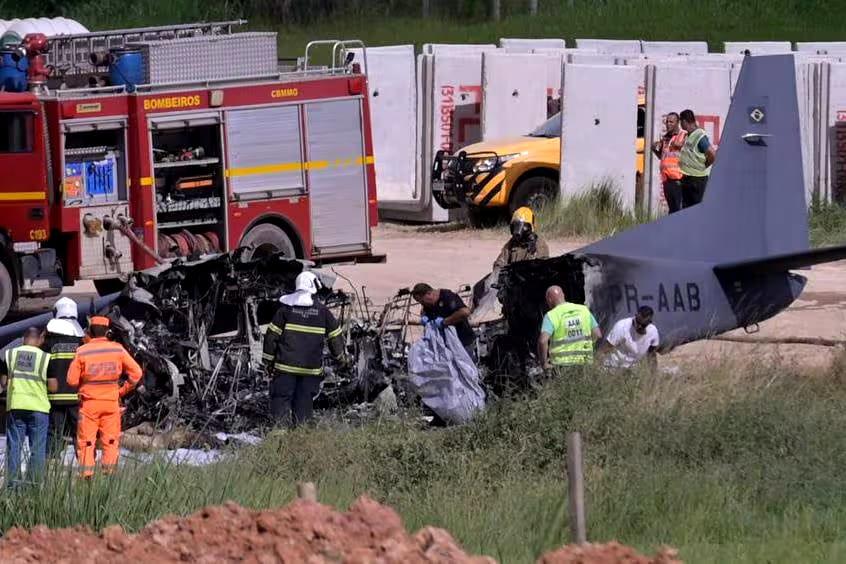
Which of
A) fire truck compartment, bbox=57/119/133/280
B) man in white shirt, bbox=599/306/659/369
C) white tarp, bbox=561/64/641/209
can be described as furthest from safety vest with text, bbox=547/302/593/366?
white tarp, bbox=561/64/641/209

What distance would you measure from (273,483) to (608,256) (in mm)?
4308

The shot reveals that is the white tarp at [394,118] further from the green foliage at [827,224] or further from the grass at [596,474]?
the grass at [596,474]

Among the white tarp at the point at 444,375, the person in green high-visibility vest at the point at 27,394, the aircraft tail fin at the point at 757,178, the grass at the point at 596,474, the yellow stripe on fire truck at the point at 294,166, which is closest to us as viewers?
the grass at the point at 596,474

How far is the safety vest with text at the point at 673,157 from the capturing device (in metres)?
19.2

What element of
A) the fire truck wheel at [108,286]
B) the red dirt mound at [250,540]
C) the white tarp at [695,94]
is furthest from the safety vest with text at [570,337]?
the white tarp at [695,94]

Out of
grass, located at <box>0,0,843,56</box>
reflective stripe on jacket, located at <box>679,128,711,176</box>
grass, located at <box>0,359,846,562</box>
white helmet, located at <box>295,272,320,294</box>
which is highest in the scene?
grass, located at <box>0,0,843,56</box>

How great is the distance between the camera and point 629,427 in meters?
11.4

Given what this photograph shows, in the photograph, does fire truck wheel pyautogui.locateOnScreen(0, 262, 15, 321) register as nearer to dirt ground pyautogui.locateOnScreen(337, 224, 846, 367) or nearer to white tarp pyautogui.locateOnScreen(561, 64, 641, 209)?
dirt ground pyautogui.locateOnScreen(337, 224, 846, 367)

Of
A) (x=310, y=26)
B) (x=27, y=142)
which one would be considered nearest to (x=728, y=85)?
(x=27, y=142)

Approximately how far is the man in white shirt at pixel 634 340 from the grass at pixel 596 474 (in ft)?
1.34

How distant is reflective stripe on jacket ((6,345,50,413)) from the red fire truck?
4.57 metres

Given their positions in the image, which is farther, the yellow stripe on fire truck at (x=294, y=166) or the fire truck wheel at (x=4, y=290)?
the yellow stripe on fire truck at (x=294, y=166)

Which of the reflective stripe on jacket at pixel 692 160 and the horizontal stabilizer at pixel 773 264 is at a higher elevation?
the reflective stripe on jacket at pixel 692 160

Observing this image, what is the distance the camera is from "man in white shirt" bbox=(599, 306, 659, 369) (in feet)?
41.9
